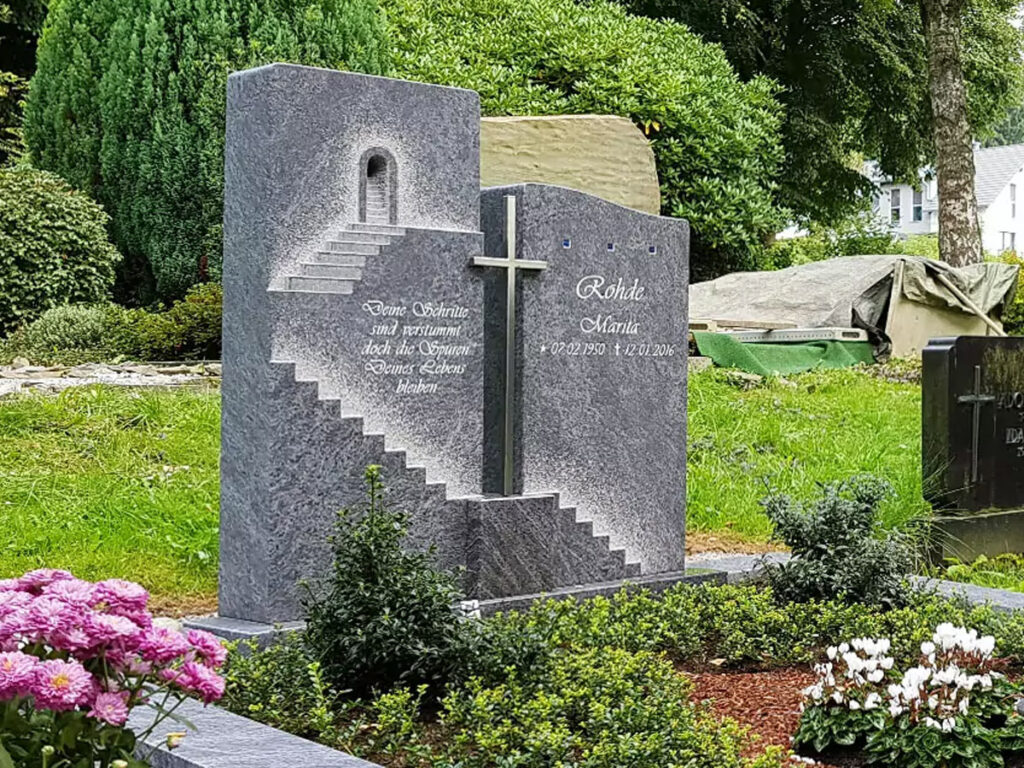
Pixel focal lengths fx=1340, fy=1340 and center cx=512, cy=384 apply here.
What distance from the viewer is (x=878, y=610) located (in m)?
5.61

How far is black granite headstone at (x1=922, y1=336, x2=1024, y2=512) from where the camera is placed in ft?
26.3

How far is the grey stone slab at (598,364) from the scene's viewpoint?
6.04m

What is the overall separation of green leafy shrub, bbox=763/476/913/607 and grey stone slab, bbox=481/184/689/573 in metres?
0.74

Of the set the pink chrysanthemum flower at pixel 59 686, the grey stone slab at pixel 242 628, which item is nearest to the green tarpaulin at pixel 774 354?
the grey stone slab at pixel 242 628

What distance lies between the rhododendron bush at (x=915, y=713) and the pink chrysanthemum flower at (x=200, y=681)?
6.23ft

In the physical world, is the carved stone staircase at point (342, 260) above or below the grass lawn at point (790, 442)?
above

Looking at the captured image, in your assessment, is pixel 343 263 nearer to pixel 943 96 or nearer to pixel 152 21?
pixel 152 21

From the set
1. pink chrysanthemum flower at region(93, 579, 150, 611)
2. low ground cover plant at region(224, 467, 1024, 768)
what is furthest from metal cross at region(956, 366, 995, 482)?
pink chrysanthemum flower at region(93, 579, 150, 611)

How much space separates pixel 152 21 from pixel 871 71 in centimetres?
1521

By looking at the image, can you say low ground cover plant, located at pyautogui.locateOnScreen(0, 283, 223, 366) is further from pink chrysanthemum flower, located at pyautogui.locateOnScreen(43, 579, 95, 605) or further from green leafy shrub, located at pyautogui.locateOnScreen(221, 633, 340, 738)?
pink chrysanthemum flower, located at pyautogui.locateOnScreen(43, 579, 95, 605)

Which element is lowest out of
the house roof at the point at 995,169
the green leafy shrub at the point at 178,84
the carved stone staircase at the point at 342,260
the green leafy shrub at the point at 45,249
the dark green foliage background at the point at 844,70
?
the carved stone staircase at the point at 342,260

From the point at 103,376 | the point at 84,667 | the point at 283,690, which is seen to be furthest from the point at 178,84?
A: the point at 84,667

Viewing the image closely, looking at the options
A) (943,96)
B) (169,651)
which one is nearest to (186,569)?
(169,651)

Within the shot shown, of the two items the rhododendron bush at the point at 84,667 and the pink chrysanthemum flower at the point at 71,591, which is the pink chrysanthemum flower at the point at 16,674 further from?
the pink chrysanthemum flower at the point at 71,591
